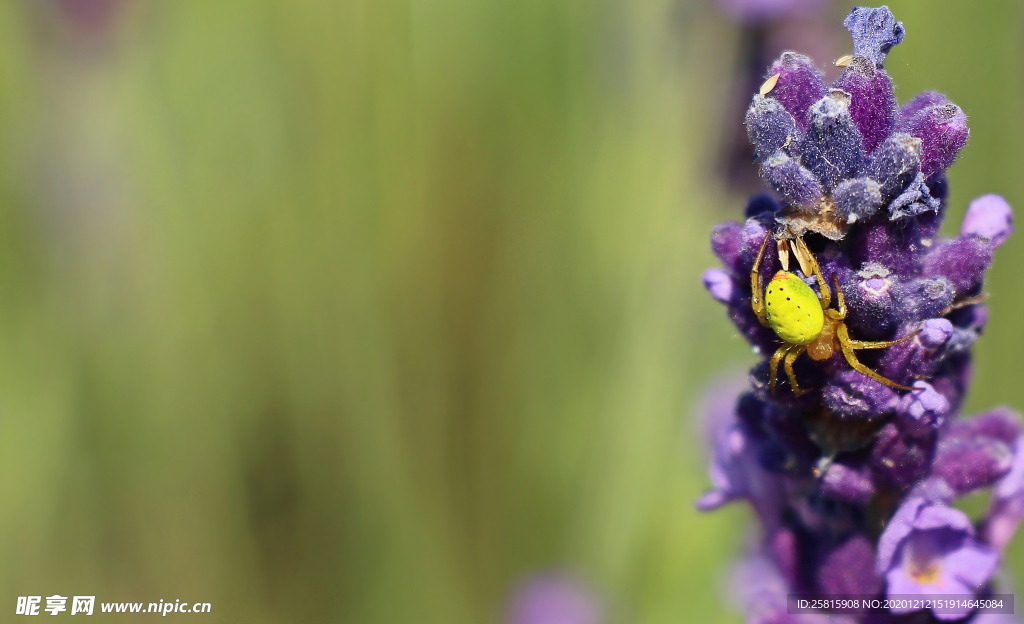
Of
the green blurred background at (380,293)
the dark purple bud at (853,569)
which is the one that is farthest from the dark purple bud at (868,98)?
the green blurred background at (380,293)

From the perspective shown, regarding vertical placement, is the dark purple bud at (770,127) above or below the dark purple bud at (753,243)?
above

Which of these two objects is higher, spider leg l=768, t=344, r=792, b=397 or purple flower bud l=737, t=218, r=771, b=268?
purple flower bud l=737, t=218, r=771, b=268

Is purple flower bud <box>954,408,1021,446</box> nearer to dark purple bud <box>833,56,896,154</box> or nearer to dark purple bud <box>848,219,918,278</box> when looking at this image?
dark purple bud <box>848,219,918,278</box>

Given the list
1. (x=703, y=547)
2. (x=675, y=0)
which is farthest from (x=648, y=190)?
(x=703, y=547)

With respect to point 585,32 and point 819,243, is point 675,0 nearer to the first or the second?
point 585,32

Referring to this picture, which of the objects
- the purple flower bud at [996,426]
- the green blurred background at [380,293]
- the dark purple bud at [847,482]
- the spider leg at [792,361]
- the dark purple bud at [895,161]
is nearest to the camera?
the dark purple bud at [895,161]

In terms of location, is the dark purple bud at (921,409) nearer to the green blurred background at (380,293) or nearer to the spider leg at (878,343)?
the spider leg at (878,343)

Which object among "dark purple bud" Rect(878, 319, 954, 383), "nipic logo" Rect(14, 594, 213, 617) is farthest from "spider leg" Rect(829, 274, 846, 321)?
"nipic logo" Rect(14, 594, 213, 617)
